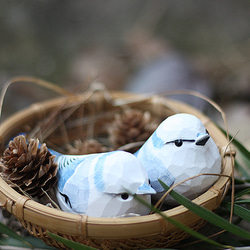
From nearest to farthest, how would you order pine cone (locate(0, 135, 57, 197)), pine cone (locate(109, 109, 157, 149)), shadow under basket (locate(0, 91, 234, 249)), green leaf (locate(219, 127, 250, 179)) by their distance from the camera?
shadow under basket (locate(0, 91, 234, 249)) < pine cone (locate(0, 135, 57, 197)) < green leaf (locate(219, 127, 250, 179)) < pine cone (locate(109, 109, 157, 149))

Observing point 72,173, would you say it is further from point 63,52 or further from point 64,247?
point 63,52

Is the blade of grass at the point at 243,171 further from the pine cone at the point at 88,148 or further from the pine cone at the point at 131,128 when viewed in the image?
the pine cone at the point at 88,148

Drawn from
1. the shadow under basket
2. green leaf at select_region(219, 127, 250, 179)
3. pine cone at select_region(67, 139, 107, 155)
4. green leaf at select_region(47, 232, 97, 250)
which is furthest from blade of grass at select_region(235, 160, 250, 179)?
green leaf at select_region(47, 232, 97, 250)

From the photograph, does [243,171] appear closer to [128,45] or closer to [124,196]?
[124,196]

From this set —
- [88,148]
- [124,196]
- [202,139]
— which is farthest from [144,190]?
[88,148]

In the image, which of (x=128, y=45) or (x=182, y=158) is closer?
(x=182, y=158)

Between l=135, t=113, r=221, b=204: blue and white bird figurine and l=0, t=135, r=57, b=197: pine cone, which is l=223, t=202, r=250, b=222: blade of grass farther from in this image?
l=0, t=135, r=57, b=197: pine cone
